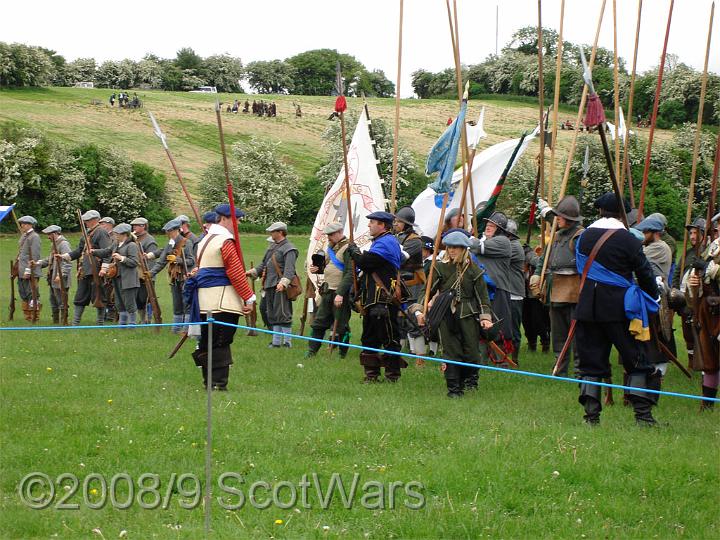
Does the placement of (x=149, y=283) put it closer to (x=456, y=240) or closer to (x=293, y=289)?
(x=293, y=289)

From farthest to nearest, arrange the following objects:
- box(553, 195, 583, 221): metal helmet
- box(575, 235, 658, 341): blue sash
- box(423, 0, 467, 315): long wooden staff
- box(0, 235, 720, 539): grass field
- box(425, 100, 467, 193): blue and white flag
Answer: box(425, 100, 467, 193): blue and white flag → box(423, 0, 467, 315): long wooden staff → box(553, 195, 583, 221): metal helmet → box(575, 235, 658, 341): blue sash → box(0, 235, 720, 539): grass field

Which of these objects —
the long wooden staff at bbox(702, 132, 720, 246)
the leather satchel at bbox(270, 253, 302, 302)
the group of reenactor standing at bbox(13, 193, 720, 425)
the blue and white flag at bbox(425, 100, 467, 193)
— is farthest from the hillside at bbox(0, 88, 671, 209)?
the long wooden staff at bbox(702, 132, 720, 246)

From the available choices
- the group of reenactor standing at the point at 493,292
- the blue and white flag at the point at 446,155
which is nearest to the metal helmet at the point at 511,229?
the group of reenactor standing at the point at 493,292

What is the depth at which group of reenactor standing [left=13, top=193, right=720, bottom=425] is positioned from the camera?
28.1ft

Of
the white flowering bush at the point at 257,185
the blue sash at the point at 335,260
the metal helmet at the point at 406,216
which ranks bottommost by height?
the white flowering bush at the point at 257,185

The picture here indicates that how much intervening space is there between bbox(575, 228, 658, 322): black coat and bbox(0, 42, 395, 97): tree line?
92.5 m

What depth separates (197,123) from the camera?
256ft

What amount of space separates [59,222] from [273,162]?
11.7 metres

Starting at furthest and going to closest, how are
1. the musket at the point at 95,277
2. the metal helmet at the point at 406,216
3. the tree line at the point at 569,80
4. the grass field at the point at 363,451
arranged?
the tree line at the point at 569,80 → the musket at the point at 95,277 → the metal helmet at the point at 406,216 → the grass field at the point at 363,451

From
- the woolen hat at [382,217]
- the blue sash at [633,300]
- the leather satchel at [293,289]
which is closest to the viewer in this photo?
the blue sash at [633,300]

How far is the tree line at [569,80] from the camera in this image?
4908 cm

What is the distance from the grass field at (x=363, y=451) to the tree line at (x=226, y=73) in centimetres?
9025

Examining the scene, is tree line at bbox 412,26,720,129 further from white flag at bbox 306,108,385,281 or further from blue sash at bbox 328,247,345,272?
blue sash at bbox 328,247,345,272

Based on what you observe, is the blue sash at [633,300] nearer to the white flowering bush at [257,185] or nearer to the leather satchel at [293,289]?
the leather satchel at [293,289]
